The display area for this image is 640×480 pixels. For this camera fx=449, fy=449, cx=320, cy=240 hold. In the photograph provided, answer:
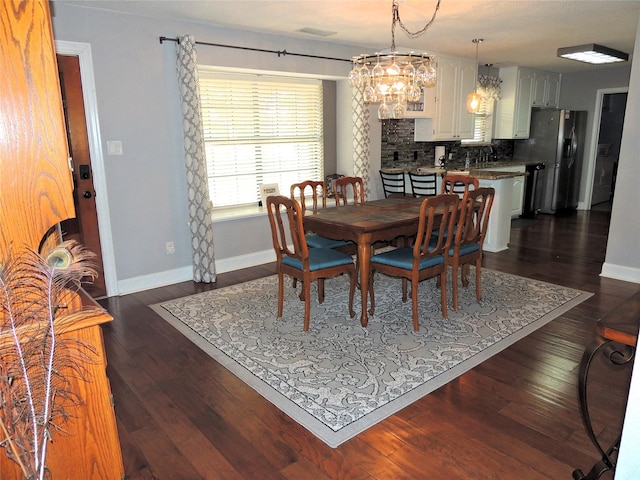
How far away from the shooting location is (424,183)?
213 inches

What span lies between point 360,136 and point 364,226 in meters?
2.61

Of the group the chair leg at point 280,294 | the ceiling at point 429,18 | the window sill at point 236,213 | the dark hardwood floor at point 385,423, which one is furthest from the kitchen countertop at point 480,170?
the chair leg at point 280,294

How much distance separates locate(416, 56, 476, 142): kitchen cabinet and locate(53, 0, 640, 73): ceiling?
1.95 ft

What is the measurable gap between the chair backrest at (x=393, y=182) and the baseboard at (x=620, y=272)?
2.36 meters

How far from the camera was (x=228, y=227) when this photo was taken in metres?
4.69

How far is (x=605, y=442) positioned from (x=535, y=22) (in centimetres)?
382

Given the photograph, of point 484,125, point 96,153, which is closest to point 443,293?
point 96,153

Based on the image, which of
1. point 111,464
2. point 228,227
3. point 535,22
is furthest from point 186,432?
point 535,22

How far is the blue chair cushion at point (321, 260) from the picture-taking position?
10.5ft

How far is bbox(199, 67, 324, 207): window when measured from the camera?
4.80m

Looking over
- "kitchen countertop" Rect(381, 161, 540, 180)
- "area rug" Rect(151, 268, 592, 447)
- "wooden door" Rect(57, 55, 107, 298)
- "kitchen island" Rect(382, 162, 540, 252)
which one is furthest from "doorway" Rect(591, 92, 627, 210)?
"wooden door" Rect(57, 55, 107, 298)

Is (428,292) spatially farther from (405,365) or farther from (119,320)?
(119,320)

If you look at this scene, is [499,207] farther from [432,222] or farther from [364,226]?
[364,226]

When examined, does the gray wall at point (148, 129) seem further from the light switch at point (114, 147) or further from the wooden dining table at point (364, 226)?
the wooden dining table at point (364, 226)
